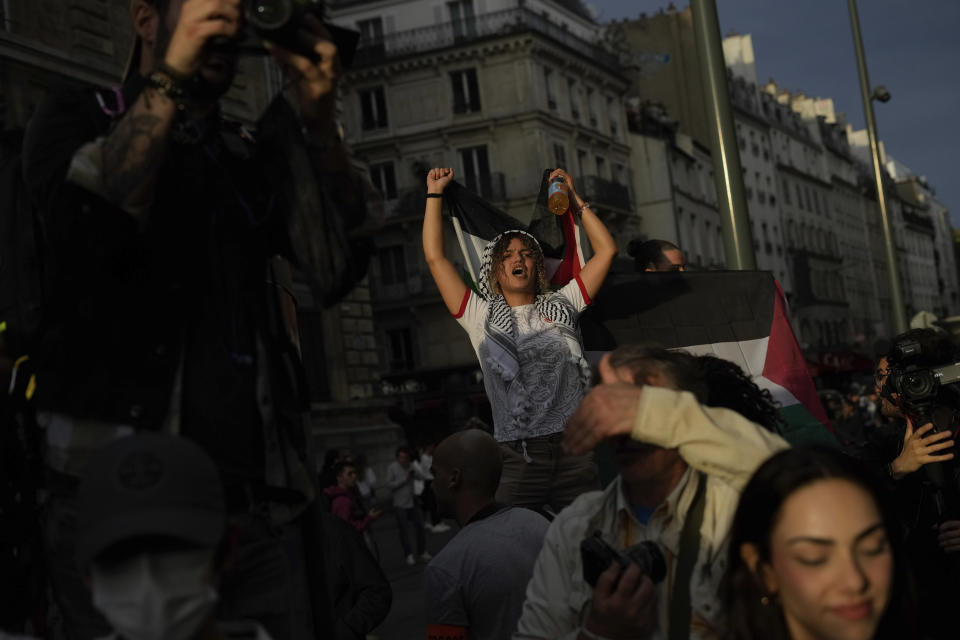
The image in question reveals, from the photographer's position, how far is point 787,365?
6203mm

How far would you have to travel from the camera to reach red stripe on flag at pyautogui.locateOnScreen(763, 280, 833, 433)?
5.94 m

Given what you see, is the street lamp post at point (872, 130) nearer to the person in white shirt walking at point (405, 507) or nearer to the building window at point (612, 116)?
the person in white shirt walking at point (405, 507)

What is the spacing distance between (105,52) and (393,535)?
10.5 metres

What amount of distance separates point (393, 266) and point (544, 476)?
46122 mm

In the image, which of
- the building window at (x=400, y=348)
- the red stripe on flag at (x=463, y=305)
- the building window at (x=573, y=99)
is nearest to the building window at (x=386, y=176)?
the building window at (x=400, y=348)

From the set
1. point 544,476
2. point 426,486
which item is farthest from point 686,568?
point 426,486

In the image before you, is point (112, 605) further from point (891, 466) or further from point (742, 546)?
point (891, 466)

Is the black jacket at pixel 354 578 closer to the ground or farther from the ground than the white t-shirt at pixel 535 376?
closer to the ground

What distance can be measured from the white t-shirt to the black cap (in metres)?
3.15

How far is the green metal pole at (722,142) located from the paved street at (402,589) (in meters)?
3.25

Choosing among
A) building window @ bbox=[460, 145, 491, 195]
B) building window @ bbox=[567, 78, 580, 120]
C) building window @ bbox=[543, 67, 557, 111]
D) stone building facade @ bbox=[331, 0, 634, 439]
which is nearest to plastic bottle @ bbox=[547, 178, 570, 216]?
stone building facade @ bbox=[331, 0, 634, 439]

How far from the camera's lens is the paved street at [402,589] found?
35.8 ft

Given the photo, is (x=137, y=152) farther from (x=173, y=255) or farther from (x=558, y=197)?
(x=558, y=197)

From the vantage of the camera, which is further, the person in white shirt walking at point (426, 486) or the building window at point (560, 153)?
the building window at point (560, 153)
